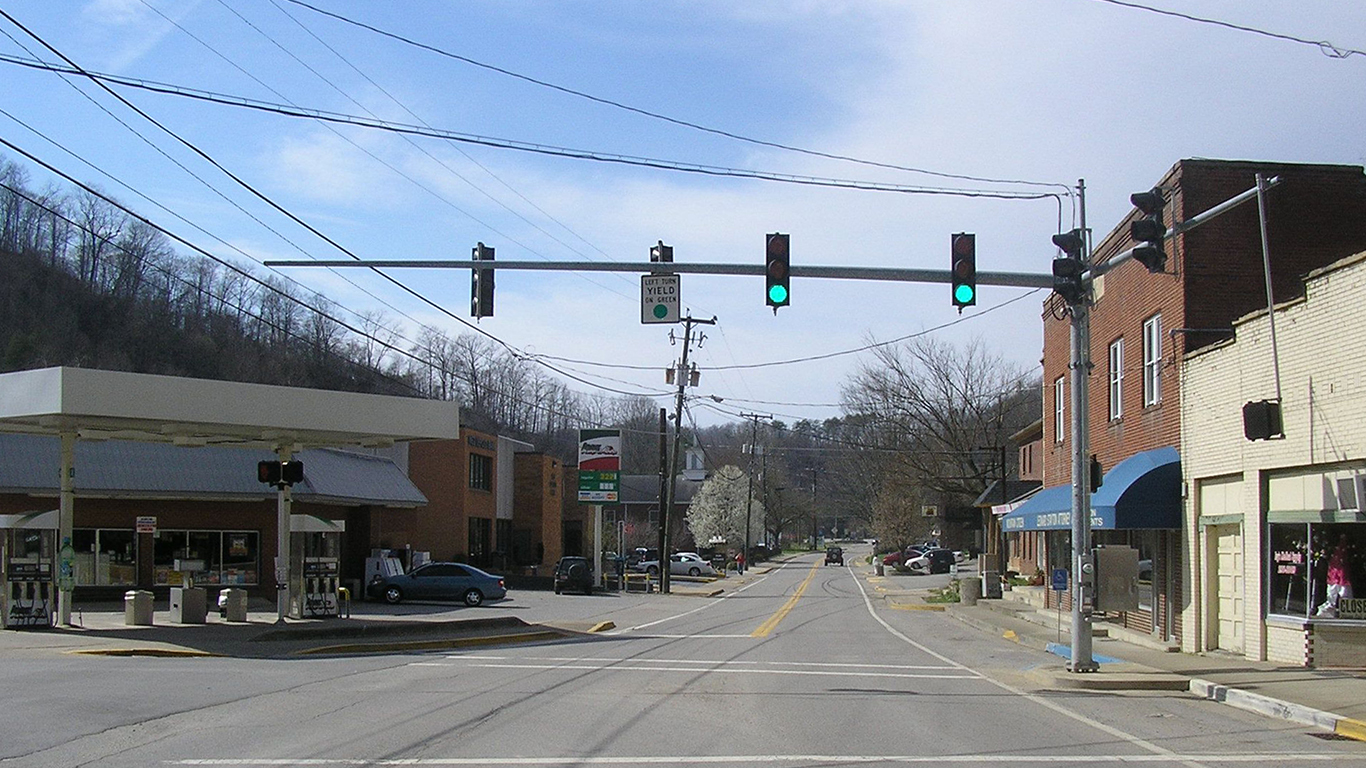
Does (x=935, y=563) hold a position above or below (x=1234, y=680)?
below

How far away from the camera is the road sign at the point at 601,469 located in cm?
5528

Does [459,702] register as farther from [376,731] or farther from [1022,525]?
[1022,525]

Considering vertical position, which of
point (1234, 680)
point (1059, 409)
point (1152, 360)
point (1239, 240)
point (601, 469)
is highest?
point (1239, 240)

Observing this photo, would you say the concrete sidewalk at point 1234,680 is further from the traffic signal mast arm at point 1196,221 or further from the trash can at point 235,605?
the trash can at point 235,605

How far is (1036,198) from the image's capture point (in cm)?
2320

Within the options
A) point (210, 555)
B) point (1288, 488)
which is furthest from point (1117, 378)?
point (210, 555)

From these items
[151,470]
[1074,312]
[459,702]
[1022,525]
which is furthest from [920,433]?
[459,702]

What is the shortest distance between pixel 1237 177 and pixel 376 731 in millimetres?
18126

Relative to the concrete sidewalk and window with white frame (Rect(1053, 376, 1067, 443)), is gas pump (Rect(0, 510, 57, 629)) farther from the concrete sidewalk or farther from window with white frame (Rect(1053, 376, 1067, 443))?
window with white frame (Rect(1053, 376, 1067, 443))

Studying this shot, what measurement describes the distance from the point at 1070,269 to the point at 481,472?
144 ft

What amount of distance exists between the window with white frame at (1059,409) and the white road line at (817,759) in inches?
891

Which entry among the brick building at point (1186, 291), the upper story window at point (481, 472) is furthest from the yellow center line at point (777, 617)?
the upper story window at point (481, 472)

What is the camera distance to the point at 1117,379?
88.4 ft

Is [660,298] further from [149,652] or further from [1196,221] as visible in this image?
[149,652]
